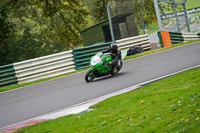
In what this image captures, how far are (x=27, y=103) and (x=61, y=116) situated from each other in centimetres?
322

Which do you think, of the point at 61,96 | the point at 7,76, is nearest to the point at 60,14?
the point at 7,76

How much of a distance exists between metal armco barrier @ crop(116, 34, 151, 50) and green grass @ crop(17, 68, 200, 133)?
1246 cm

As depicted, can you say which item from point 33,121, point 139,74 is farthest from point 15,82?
point 33,121

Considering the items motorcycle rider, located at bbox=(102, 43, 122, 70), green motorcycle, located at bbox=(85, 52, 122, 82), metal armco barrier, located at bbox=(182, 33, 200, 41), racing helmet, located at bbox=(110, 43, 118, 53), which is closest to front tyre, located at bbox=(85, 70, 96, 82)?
green motorcycle, located at bbox=(85, 52, 122, 82)

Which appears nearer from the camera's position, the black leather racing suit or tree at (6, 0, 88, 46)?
the black leather racing suit

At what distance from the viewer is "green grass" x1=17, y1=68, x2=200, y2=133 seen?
18.6 feet

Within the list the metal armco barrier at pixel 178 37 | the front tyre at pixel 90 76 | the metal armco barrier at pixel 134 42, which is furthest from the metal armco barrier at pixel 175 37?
the front tyre at pixel 90 76

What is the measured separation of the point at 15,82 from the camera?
18.0 metres

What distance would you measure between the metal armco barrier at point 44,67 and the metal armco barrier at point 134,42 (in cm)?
389

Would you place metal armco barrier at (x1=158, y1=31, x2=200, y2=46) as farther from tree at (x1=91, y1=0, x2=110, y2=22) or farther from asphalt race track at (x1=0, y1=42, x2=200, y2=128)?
tree at (x1=91, y1=0, x2=110, y2=22)

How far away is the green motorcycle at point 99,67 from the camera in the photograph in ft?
43.9

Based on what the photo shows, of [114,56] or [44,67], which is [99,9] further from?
[114,56]

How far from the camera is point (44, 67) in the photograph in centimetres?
1864

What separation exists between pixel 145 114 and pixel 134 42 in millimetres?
16219
